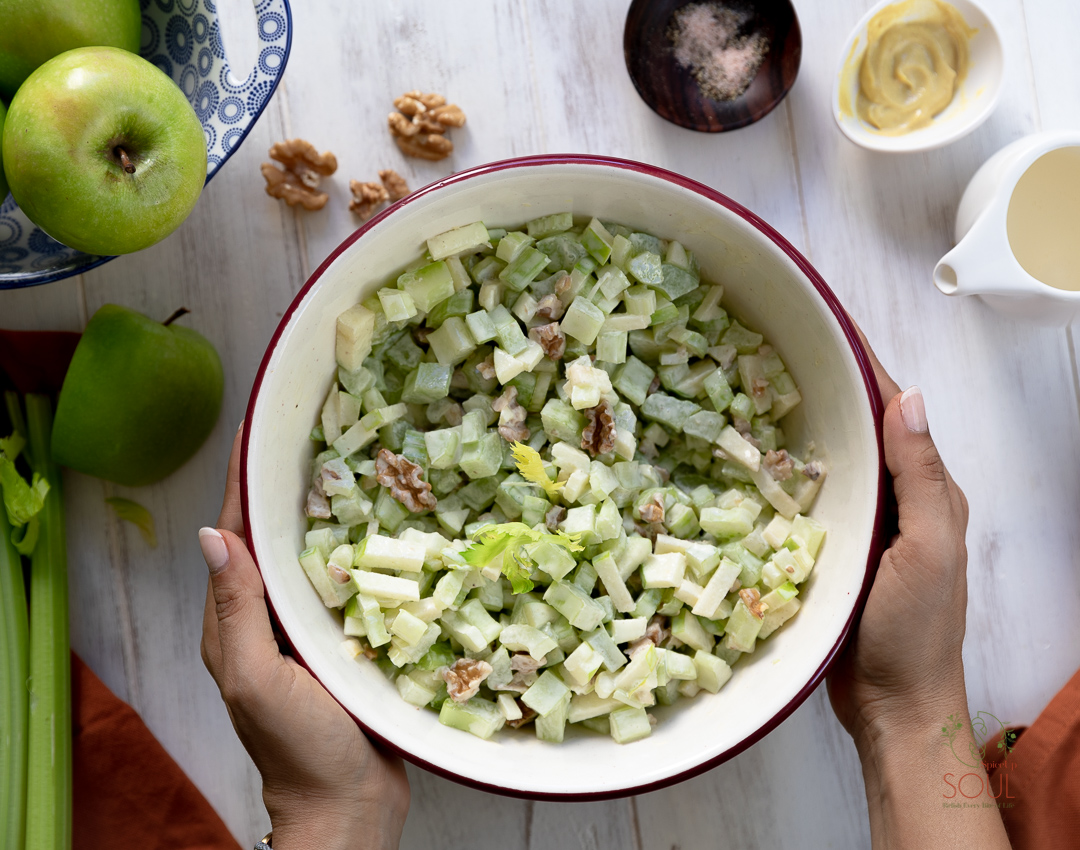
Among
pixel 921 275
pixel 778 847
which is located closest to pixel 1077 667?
pixel 778 847

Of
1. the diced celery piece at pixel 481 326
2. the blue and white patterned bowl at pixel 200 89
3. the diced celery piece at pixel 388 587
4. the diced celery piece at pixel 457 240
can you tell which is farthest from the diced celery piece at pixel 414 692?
the blue and white patterned bowl at pixel 200 89

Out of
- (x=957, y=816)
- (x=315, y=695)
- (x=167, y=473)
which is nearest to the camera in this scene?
(x=315, y=695)

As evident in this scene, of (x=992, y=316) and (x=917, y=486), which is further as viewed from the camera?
(x=992, y=316)

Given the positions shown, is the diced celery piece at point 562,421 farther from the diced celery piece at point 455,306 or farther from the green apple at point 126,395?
the green apple at point 126,395

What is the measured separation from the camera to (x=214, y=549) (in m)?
1.02

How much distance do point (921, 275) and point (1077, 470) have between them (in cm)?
44

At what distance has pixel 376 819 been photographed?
113 cm

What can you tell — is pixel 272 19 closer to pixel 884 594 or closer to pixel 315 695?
pixel 315 695

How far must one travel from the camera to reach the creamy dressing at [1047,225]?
1.30 meters

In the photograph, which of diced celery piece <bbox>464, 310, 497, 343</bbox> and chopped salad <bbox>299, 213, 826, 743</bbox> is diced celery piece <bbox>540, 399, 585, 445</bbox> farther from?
diced celery piece <bbox>464, 310, 497, 343</bbox>

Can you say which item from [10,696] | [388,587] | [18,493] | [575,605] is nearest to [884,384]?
[575,605]

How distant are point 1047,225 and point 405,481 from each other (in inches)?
43.1

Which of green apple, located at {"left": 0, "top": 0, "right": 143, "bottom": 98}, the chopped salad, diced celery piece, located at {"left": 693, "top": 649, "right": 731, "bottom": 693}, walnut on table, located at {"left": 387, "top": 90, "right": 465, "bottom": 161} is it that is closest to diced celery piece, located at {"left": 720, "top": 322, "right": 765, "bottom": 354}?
the chopped salad

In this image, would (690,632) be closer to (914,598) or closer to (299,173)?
(914,598)
